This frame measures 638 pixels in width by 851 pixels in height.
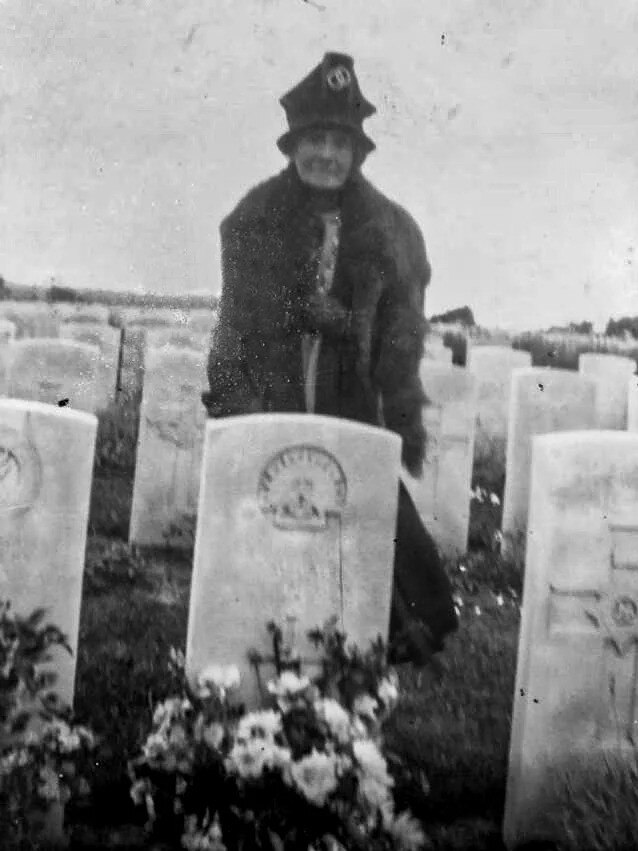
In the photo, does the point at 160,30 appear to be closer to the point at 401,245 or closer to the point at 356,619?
the point at 401,245

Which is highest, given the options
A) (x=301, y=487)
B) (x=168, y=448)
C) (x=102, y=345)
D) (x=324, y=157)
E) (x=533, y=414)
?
(x=324, y=157)

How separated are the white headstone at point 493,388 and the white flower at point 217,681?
3.89ft

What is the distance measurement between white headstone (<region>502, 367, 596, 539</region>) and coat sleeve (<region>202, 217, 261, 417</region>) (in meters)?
0.85

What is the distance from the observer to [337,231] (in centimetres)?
288

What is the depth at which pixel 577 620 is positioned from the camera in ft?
8.96

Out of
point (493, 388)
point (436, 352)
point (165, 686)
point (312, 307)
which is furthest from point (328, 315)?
point (165, 686)

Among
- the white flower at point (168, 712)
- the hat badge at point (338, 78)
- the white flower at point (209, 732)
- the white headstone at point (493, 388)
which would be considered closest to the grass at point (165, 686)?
the white flower at point (168, 712)

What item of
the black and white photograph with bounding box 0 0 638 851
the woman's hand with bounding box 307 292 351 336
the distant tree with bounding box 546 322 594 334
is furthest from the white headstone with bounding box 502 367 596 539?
the woman's hand with bounding box 307 292 351 336

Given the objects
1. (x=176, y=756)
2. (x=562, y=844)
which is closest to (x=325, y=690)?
(x=176, y=756)

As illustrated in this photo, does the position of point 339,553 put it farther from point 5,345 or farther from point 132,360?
point 5,345

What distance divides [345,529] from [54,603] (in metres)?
0.88

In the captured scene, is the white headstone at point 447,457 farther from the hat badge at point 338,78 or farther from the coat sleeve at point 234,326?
the hat badge at point 338,78

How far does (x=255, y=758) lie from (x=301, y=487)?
2.53 feet

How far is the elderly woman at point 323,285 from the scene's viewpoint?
2824 mm
